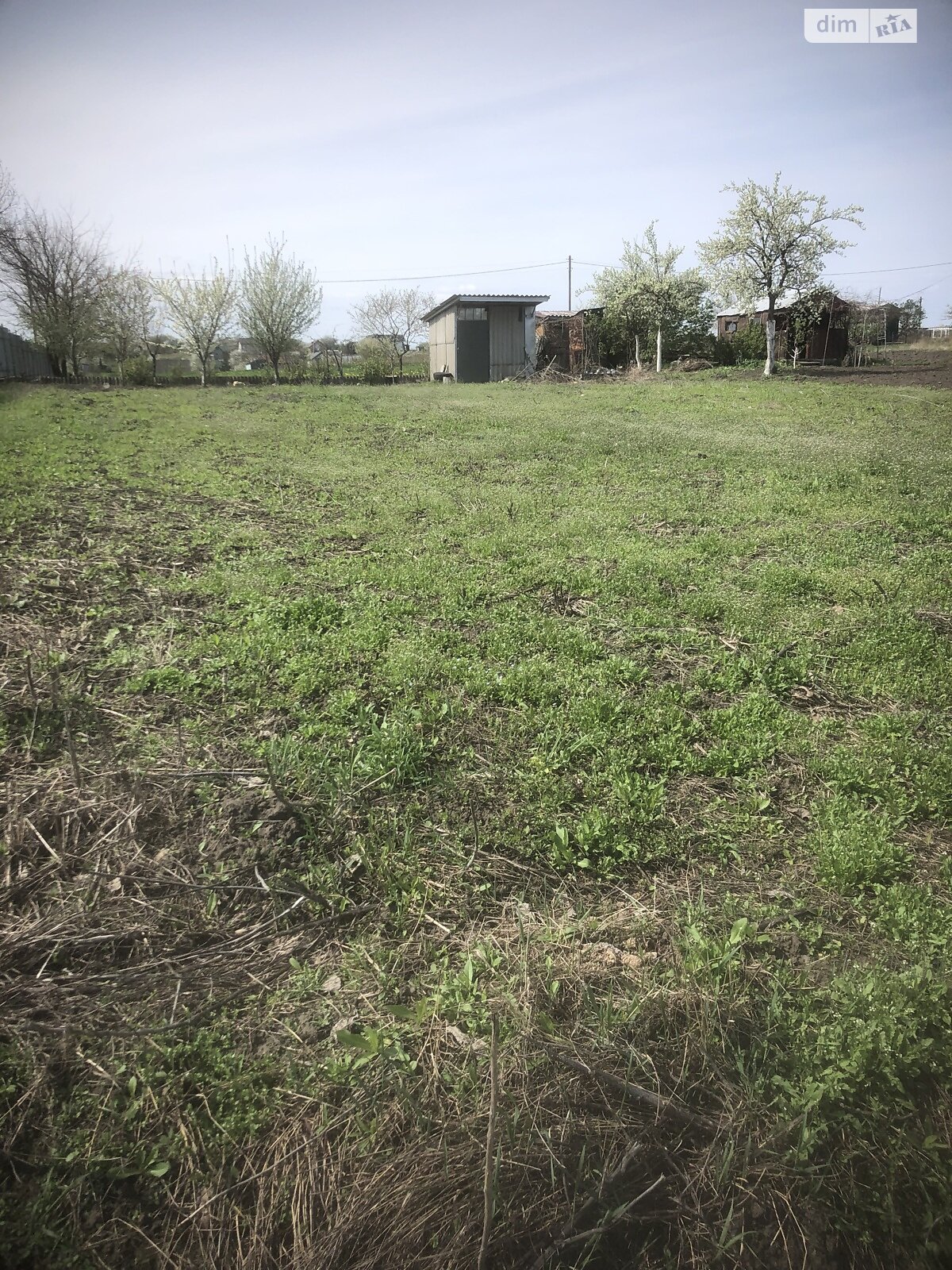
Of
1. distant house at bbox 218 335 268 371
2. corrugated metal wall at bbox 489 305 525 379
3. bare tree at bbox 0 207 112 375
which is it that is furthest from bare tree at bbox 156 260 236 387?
bare tree at bbox 0 207 112 375

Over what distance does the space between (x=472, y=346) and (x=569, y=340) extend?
5.94 m

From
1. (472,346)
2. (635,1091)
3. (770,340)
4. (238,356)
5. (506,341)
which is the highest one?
(238,356)

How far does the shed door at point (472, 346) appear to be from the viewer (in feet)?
98.4

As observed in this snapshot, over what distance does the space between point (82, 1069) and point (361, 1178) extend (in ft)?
2.82

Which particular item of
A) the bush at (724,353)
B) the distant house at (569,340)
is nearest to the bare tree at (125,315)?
the distant house at (569,340)

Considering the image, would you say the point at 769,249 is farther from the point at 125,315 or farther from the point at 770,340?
the point at 125,315

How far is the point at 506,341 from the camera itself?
99.2 feet

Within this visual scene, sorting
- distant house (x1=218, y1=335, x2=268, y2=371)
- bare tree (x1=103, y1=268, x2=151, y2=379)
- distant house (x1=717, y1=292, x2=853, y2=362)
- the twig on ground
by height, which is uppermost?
distant house (x1=218, y1=335, x2=268, y2=371)

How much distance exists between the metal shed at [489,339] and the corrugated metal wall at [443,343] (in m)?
0.04

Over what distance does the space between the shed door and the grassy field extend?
1054 inches

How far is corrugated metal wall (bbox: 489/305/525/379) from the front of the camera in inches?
1179

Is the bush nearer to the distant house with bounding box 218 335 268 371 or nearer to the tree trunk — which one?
the tree trunk

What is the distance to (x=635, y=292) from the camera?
3036cm

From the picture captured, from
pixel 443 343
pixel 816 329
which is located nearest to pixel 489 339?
pixel 443 343
